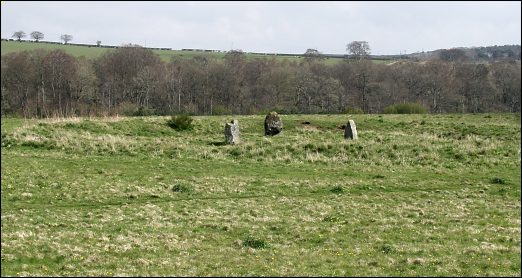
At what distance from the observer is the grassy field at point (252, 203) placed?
10211mm

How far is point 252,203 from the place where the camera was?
17156 millimetres

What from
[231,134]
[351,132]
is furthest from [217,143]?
[351,132]

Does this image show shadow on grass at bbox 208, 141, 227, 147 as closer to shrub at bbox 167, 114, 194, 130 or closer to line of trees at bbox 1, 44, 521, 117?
shrub at bbox 167, 114, 194, 130

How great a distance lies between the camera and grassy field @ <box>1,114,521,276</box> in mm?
10211

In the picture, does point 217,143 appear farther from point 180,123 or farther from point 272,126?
point 180,123

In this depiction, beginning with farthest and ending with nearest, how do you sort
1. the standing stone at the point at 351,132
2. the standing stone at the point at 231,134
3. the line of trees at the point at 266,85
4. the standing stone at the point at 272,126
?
the line of trees at the point at 266,85 → the standing stone at the point at 272,126 → the standing stone at the point at 351,132 → the standing stone at the point at 231,134

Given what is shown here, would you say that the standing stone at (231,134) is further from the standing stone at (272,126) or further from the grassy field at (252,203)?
the standing stone at (272,126)

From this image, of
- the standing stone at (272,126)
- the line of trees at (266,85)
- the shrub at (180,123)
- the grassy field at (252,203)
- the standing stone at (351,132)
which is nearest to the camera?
the grassy field at (252,203)

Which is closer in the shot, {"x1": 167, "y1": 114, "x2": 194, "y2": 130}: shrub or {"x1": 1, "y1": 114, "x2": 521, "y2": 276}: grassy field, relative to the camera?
{"x1": 1, "y1": 114, "x2": 521, "y2": 276}: grassy field

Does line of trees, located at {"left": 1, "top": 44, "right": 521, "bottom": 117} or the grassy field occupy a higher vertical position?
Answer: line of trees, located at {"left": 1, "top": 44, "right": 521, "bottom": 117}

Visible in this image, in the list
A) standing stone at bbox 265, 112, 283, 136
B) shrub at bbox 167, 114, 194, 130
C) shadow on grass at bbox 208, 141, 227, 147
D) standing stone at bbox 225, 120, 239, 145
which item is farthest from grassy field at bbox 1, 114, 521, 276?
standing stone at bbox 265, 112, 283, 136

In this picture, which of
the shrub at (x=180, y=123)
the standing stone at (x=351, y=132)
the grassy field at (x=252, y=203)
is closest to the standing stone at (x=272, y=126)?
the grassy field at (x=252, y=203)

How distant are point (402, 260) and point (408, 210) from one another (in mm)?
6217

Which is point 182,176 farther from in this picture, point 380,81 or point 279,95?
point 380,81
